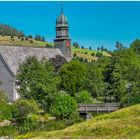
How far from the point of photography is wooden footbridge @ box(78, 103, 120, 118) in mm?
64181

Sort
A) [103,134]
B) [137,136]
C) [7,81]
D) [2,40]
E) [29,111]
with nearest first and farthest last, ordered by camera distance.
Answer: [137,136] < [103,134] < [29,111] < [7,81] < [2,40]

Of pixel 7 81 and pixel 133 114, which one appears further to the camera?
pixel 7 81

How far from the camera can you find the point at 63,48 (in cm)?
10794

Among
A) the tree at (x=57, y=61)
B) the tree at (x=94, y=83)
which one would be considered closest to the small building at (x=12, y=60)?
the tree at (x=57, y=61)

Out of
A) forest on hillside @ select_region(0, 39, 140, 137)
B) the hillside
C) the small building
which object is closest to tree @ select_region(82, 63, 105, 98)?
forest on hillside @ select_region(0, 39, 140, 137)

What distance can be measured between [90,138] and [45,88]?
A: 3120 cm

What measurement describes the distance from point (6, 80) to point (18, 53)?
746cm

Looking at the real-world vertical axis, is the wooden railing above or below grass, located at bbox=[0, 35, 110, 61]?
below

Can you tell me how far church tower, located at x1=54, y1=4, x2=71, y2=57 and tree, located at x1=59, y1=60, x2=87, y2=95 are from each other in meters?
24.5

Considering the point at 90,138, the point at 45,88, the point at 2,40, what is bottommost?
the point at 90,138

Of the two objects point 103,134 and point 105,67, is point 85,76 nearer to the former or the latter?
point 105,67

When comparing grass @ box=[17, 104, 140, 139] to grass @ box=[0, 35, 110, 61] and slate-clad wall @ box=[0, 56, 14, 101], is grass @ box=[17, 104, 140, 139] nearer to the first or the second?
slate-clad wall @ box=[0, 56, 14, 101]

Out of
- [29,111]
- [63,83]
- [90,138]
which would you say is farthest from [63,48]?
[90,138]

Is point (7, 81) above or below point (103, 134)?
above
